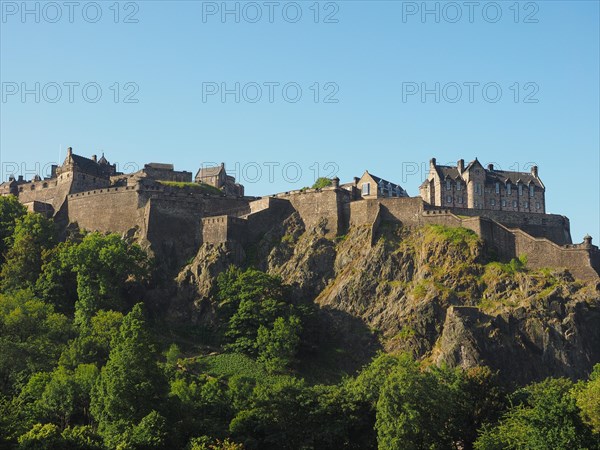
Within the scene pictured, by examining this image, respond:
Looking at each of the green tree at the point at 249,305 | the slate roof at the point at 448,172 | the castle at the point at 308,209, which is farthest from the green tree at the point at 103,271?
the slate roof at the point at 448,172

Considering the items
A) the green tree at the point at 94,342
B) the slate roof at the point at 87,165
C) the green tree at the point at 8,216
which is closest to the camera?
the green tree at the point at 94,342

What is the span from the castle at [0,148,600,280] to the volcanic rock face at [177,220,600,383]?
1.61 m

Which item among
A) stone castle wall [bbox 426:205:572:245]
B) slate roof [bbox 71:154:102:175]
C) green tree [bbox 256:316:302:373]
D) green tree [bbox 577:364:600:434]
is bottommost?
green tree [bbox 577:364:600:434]

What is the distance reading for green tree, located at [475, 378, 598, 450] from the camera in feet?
220

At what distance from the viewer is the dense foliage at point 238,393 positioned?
69.3 meters

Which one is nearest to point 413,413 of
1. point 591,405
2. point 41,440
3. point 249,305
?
point 591,405

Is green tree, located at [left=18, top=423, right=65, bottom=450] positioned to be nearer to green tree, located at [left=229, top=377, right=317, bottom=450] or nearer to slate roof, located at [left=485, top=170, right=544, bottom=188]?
green tree, located at [left=229, top=377, right=317, bottom=450]

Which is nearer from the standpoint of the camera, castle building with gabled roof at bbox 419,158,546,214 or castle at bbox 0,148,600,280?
castle at bbox 0,148,600,280

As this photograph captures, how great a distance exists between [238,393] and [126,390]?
1102cm

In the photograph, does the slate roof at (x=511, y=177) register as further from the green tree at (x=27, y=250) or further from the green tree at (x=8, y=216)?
the green tree at (x=8, y=216)

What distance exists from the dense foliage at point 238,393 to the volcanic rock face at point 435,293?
161 inches

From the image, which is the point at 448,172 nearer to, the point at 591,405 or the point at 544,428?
the point at 591,405

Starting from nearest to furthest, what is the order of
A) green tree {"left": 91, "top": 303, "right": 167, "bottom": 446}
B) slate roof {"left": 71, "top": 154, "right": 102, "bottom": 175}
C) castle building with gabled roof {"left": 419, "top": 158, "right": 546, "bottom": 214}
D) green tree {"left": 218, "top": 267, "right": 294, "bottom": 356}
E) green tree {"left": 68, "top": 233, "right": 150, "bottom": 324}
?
green tree {"left": 91, "top": 303, "right": 167, "bottom": 446}, green tree {"left": 218, "top": 267, "right": 294, "bottom": 356}, green tree {"left": 68, "top": 233, "right": 150, "bottom": 324}, castle building with gabled roof {"left": 419, "top": 158, "right": 546, "bottom": 214}, slate roof {"left": 71, "top": 154, "right": 102, "bottom": 175}

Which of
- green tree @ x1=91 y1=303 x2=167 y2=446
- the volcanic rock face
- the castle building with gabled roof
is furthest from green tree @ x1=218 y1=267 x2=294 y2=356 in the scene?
the castle building with gabled roof
